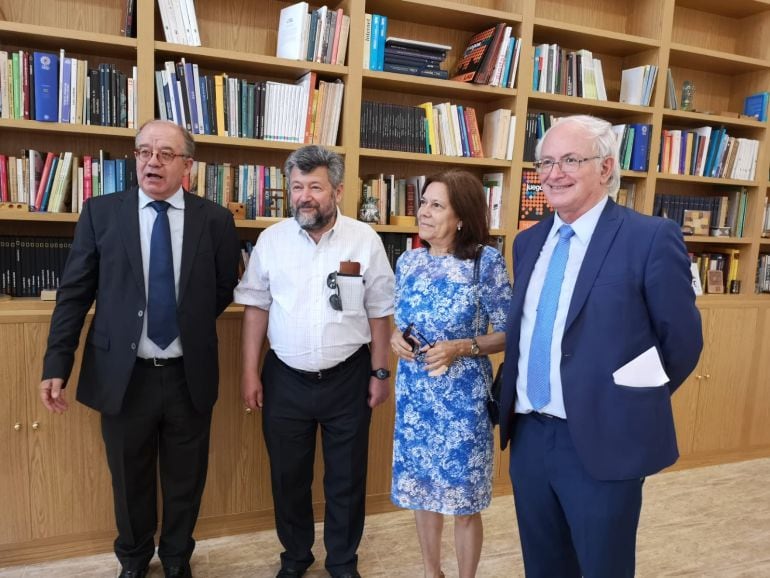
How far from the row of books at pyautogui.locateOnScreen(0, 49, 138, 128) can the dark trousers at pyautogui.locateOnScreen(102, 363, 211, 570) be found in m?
1.15

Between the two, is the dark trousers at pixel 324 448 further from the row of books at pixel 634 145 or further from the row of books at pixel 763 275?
the row of books at pixel 763 275

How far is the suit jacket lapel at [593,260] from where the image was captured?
1532mm

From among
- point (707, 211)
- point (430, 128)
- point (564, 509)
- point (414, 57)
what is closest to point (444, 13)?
point (414, 57)

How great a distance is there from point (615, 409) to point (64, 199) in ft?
7.61

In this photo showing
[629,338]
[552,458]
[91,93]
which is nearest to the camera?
[629,338]

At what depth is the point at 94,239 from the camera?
6.89 ft

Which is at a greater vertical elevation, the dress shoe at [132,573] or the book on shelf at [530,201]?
the book on shelf at [530,201]

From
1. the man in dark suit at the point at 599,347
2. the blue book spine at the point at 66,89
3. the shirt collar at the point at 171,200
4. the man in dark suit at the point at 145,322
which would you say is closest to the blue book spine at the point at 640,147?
the man in dark suit at the point at 599,347

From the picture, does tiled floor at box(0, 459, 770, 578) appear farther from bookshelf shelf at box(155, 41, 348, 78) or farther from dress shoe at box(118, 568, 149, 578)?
bookshelf shelf at box(155, 41, 348, 78)

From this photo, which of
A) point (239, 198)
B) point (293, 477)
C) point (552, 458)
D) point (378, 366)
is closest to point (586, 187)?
point (552, 458)

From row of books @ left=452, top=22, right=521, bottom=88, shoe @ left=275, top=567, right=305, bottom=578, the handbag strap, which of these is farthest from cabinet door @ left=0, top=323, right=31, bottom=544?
row of books @ left=452, top=22, right=521, bottom=88

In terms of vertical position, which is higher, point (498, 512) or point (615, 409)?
point (615, 409)

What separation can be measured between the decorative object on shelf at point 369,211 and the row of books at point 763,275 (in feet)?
8.95

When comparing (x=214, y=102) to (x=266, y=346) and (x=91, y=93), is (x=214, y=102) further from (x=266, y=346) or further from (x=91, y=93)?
(x=266, y=346)
